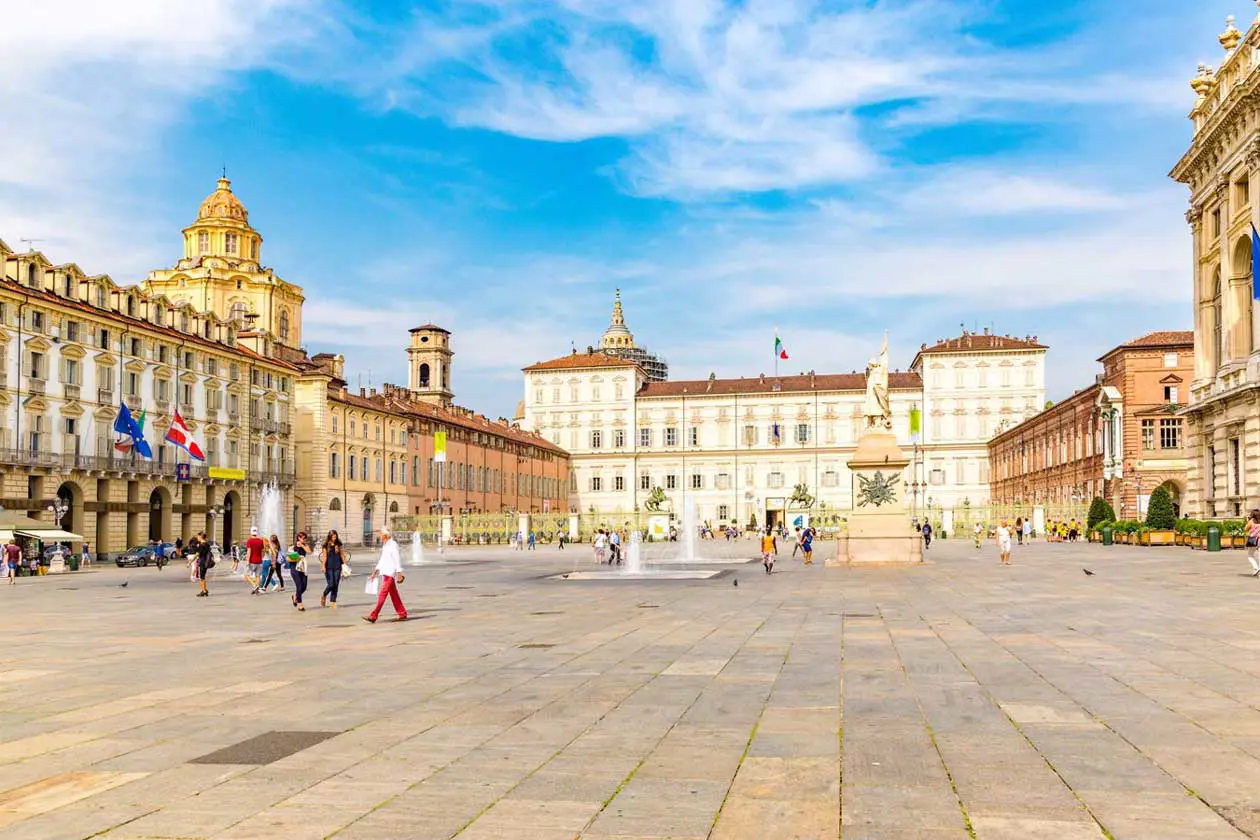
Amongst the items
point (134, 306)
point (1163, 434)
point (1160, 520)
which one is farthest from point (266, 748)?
point (1163, 434)

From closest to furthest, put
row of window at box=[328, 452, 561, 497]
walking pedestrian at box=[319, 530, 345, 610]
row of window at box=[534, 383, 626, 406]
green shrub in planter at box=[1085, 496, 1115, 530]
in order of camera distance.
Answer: walking pedestrian at box=[319, 530, 345, 610]
green shrub in planter at box=[1085, 496, 1115, 530]
row of window at box=[328, 452, 561, 497]
row of window at box=[534, 383, 626, 406]

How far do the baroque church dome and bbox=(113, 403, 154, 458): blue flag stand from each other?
130 ft

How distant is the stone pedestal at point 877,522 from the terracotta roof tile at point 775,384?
89550 millimetres

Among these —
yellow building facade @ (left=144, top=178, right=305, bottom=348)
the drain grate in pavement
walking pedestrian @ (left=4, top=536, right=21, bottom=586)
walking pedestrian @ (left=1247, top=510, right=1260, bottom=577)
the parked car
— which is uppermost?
Result: yellow building facade @ (left=144, top=178, right=305, bottom=348)

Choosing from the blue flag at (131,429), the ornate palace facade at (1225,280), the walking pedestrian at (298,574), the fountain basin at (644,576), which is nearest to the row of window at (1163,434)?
the ornate palace facade at (1225,280)

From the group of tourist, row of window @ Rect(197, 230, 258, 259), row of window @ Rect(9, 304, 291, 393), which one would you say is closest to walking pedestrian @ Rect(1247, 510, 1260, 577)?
the group of tourist

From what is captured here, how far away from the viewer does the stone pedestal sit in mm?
39812

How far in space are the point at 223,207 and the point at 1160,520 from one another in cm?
7673

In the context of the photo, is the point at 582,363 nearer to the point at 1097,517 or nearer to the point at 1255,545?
the point at 1097,517

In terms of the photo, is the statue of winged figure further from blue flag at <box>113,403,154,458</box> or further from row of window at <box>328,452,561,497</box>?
row of window at <box>328,452,561,497</box>

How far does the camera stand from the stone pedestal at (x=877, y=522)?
3981 centimetres

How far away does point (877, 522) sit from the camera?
1581 inches

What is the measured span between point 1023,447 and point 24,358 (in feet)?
281

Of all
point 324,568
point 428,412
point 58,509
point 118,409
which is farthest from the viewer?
point 428,412
